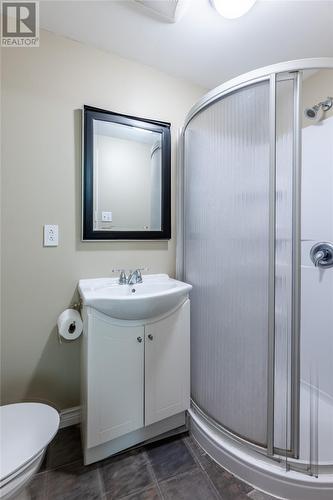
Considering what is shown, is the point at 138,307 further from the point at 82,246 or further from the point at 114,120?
the point at 114,120

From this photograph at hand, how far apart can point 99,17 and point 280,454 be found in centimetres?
232

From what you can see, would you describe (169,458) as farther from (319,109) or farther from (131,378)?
(319,109)

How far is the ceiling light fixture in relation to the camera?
112cm

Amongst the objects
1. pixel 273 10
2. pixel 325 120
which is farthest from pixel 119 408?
pixel 273 10

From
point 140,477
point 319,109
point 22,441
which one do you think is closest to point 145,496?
point 140,477

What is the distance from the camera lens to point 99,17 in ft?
4.05

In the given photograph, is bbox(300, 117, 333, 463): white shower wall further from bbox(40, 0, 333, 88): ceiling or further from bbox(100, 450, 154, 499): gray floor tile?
bbox(100, 450, 154, 499): gray floor tile

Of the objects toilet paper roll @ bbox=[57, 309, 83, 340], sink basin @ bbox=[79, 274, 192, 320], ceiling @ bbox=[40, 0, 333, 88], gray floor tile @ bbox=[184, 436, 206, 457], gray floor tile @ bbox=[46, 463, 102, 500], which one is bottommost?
gray floor tile @ bbox=[184, 436, 206, 457]

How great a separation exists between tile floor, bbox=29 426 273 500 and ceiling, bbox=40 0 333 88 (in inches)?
90.1

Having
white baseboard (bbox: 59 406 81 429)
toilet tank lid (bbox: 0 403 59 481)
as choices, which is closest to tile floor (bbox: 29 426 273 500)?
white baseboard (bbox: 59 406 81 429)

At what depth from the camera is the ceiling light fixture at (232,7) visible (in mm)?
1115

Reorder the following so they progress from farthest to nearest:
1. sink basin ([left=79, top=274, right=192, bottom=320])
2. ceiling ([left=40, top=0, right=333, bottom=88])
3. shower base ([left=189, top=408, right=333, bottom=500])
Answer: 1. ceiling ([left=40, top=0, right=333, bottom=88])
2. sink basin ([left=79, top=274, right=192, bottom=320])
3. shower base ([left=189, top=408, right=333, bottom=500])

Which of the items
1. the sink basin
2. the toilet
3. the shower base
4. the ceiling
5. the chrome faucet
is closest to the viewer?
the toilet

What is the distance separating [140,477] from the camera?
109 cm
